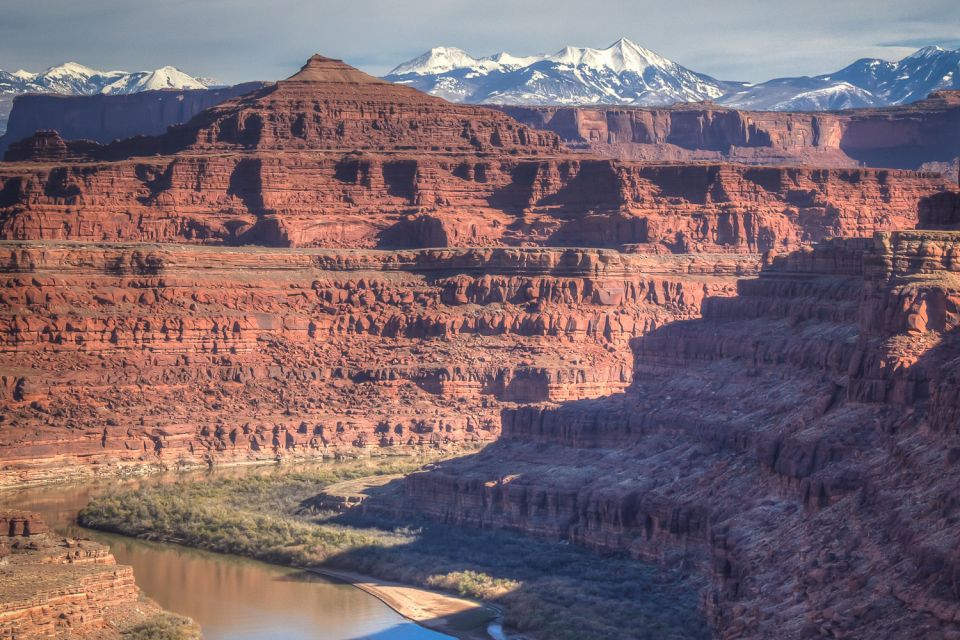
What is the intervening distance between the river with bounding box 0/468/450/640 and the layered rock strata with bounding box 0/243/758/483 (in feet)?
54.8

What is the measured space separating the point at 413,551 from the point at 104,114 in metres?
127

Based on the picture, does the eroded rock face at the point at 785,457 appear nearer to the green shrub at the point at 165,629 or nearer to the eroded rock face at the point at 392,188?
the green shrub at the point at 165,629

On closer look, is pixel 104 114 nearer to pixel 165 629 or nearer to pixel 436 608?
A: pixel 436 608

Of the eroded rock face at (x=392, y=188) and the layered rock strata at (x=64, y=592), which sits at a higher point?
the eroded rock face at (x=392, y=188)

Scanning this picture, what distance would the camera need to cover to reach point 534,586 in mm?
66375

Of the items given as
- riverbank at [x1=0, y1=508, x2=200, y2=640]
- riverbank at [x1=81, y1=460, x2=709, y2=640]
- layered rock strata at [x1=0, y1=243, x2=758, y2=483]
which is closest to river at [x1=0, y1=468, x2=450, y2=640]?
riverbank at [x1=81, y1=460, x2=709, y2=640]

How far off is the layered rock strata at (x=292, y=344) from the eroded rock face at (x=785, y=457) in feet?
66.9

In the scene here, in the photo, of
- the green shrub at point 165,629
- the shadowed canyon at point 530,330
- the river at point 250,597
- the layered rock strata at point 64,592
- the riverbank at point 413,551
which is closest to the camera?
the shadowed canyon at point 530,330

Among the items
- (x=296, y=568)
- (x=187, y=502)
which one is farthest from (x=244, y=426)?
(x=296, y=568)

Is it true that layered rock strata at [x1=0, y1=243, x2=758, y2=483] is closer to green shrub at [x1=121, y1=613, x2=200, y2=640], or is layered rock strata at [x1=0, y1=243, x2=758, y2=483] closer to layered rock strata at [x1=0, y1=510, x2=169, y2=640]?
layered rock strata at [x1=0, y1=510, x2=169, y2=640]

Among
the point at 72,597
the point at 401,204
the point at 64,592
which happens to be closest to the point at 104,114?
the point at 401,204

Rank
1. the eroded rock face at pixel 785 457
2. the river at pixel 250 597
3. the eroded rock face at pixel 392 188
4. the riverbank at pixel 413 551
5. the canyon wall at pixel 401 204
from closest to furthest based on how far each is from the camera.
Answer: the eroded rock face at pixel 785 457, the riverbank at pixel 413 551, the river at pixel 250 597, the canyon wall at pixel 401 204, the eroded rock face at pixel 392 188

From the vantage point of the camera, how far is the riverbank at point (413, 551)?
200 ft

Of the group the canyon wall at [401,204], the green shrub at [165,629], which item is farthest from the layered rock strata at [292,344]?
the green shrub at [165,629]
